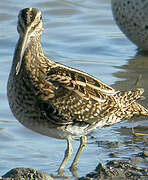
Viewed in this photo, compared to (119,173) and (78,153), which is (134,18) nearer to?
(78,153)

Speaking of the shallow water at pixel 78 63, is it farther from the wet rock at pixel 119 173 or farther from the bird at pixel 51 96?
the bird at pixel 51 96

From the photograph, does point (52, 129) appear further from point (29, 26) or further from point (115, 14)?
point (115, 14)

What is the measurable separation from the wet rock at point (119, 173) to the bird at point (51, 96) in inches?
16.7

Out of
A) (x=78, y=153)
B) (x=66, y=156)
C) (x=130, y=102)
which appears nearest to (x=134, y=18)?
(x=130, y=102)

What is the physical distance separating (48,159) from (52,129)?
2.39 feet

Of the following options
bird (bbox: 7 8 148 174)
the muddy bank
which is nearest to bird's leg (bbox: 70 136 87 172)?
bird (bbox: 7 8 148 174)

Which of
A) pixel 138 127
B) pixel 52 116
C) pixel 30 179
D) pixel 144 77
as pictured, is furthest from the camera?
pixel 144 77

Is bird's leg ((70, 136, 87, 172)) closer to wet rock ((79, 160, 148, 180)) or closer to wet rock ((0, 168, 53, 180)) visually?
wet rock ((79, 160, 148, 180))

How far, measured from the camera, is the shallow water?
8086mm

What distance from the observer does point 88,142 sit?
845 centimetres

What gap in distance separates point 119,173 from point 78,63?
156 inches

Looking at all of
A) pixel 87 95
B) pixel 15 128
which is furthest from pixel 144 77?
pixel 87 95

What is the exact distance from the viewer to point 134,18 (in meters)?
11.0

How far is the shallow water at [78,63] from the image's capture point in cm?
809
